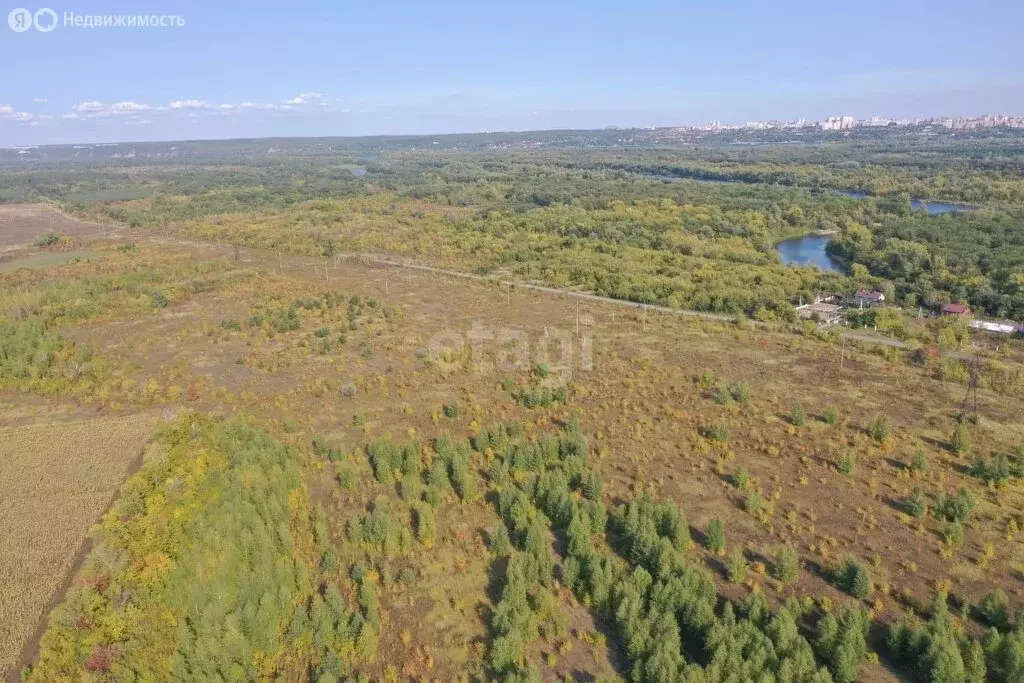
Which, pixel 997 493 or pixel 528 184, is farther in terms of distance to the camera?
pixel 528 184

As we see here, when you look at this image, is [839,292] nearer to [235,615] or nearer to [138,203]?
[235,615]

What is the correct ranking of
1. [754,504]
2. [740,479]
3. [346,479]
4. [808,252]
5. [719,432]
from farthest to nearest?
[808,252] < [719,432] < [346,479] < [740,479] < [754,504]

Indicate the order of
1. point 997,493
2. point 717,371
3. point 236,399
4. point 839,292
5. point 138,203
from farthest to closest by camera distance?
point 138,203 → point 839,292 → point 717,371 → point 236,399 → point 997,493

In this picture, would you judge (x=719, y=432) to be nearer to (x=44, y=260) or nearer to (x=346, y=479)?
(x=346, y=479)

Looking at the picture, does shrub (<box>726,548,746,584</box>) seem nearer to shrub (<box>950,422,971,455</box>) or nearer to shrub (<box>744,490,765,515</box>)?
shrub (<box>744,490,765,515</box>)

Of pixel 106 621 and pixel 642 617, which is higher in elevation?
pixel 106 621

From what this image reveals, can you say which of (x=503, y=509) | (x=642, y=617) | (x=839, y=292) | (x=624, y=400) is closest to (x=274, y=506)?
(x=503, y=509)

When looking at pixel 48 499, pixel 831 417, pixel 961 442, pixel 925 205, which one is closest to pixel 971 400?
pixel 961 442
